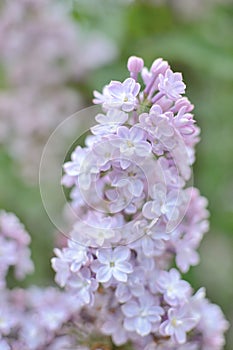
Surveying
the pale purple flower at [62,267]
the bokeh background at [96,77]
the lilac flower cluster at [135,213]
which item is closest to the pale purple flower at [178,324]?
the lilac flower cluster at [135,213]

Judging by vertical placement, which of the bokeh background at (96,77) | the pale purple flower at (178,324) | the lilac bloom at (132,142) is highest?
the bokeh background at (96,77)

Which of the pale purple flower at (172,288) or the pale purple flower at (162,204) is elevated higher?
the pale purple flower at (162,204)

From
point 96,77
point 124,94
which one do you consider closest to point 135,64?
point 124,94

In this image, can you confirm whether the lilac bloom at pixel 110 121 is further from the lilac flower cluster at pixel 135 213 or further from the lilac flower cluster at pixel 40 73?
the lilac flower cluster at pixel 40 73

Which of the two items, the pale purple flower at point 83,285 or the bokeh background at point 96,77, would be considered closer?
the pale purple flower at point 83,285

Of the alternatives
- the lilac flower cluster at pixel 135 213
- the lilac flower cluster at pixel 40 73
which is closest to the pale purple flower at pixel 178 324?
the lilac flower cluster at pixel 135 213

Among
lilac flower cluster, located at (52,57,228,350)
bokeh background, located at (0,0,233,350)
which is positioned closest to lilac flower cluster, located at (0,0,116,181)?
bokeh background, located at (0,0,233,350)

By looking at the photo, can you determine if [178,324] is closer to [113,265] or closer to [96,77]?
[113,265]
